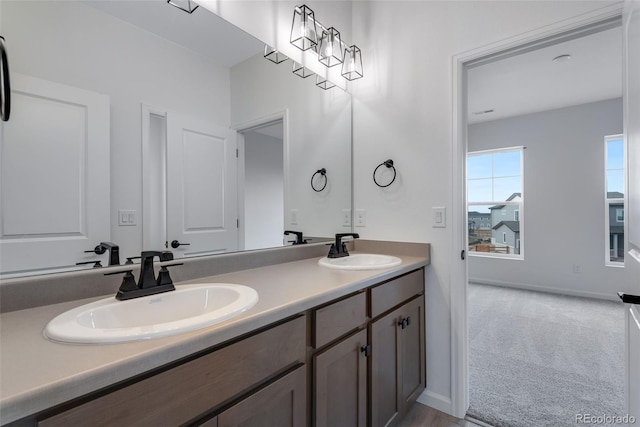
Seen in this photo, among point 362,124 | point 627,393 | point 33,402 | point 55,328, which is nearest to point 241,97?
point 362,124

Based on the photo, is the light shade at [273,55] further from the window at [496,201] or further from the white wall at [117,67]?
the window at [496,201]

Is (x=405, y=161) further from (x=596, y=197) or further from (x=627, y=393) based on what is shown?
(x=596, y=197)

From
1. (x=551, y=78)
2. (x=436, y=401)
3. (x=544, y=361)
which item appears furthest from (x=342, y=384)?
(x=551, y=78)

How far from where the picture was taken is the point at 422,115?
6.04ft

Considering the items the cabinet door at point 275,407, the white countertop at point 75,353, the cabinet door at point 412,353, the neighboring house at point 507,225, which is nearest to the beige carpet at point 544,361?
the cabinet door at point 412,353

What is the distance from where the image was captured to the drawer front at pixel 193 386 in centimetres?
55

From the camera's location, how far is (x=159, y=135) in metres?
1.16

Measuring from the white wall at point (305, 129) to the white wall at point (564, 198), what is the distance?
3.53 metres

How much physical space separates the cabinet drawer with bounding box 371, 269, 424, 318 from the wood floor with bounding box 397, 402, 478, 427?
0.68 metres

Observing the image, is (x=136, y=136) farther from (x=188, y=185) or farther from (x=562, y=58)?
(x=562, y=58)

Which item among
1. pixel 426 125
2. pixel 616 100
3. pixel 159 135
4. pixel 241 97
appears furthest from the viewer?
pixel 616 100

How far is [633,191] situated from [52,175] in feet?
5.99

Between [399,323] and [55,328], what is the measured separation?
4.31ft

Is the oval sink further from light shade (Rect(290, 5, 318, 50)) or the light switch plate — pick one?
light shade (Rect(290, 5, 318, 50))
